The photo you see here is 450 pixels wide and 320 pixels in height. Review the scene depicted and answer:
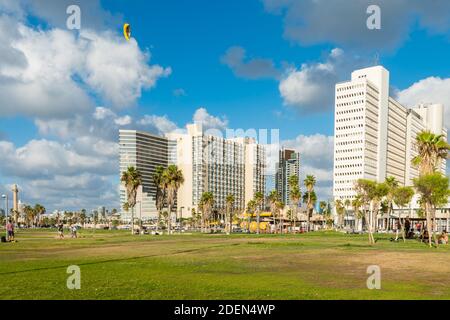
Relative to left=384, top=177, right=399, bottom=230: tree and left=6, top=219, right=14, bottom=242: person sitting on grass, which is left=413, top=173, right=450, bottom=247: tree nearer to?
left=384, top=177, right=399, bottom=230: tree

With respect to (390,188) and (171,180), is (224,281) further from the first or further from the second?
(171,180)

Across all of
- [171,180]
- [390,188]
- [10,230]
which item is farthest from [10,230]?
[390,188]

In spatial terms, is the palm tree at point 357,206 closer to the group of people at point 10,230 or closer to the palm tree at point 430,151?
the palm tree at point 430,151

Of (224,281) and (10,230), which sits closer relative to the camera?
(224,281)

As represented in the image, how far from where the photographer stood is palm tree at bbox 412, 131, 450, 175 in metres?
48.6

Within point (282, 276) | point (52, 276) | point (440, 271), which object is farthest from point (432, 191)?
point (52, 276)

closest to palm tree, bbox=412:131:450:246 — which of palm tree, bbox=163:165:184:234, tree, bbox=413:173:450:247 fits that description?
tree, bbox=413:173:450:247

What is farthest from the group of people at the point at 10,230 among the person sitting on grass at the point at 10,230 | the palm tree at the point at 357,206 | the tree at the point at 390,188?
the palm tree at the point at 357,206

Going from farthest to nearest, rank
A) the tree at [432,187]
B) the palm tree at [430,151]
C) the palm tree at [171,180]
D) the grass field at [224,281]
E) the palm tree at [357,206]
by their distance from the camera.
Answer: the palm tree at [357,206] → the palm tree at [171,180] → the palm tree at [430,151] → the tree at [432,187] → the grass field at [224,281]

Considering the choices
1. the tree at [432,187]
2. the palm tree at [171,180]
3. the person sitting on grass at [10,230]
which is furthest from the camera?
the palm tree at [171,180]

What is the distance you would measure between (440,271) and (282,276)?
343 inches

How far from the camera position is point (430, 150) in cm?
4894

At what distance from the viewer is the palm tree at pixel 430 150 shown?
4862 centimetres
